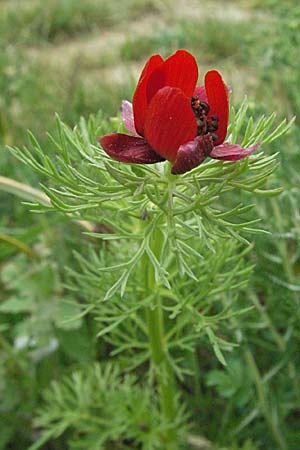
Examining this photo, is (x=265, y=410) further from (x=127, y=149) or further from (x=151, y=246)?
(x=127, y=149)

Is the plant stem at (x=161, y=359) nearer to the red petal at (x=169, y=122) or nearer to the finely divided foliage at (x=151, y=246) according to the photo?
the finely divided foliage at (x=151, y=246)

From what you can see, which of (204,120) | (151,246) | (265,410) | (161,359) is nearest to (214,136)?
(204,120)

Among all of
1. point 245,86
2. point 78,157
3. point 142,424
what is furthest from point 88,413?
point 245,86

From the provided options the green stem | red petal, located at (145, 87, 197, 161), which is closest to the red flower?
red petal, located at (145, 87, 197, 161)

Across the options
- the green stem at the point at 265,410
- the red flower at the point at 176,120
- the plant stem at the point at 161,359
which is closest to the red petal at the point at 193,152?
the red flower at the point at 176,120

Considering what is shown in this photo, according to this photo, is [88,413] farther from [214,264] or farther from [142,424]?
[214,264]
